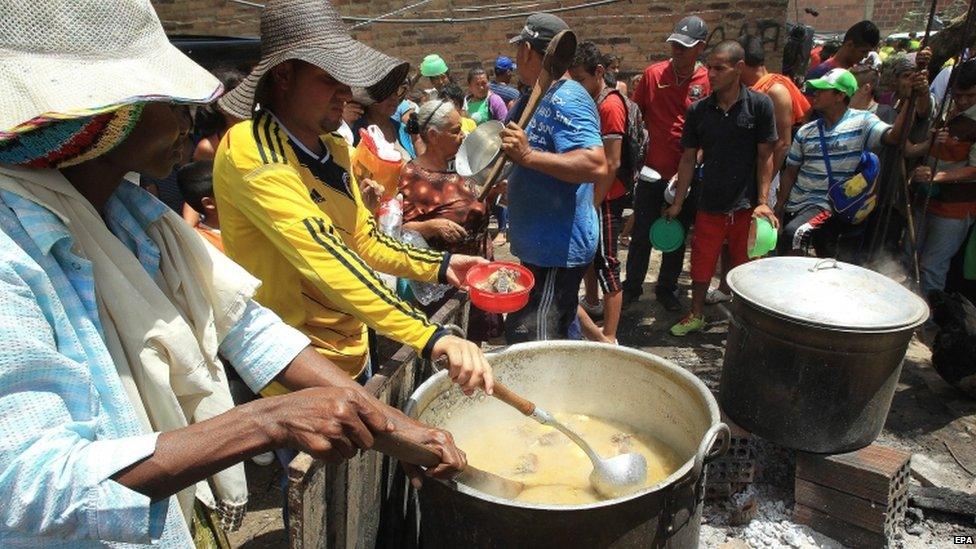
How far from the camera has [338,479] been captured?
5.67ft

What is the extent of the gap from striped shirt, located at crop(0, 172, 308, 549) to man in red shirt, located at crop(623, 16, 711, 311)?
194 inches

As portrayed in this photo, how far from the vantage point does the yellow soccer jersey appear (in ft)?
6.05

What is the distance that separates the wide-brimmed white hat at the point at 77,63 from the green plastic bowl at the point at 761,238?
3.96m

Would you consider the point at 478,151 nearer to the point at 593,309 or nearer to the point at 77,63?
the point at 593,309

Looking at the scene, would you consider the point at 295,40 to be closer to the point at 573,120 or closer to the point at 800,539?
the point at 573,120

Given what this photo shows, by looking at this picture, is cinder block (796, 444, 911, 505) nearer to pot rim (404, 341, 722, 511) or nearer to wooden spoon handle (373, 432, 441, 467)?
pot rim (404, 341, 722, 511)

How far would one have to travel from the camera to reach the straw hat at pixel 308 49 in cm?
188

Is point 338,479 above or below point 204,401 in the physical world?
below

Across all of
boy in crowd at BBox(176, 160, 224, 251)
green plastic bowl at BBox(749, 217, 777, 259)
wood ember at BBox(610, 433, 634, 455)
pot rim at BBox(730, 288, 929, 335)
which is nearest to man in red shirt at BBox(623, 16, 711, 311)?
green plastic bowl at BBox(749, 217, 777, 259)

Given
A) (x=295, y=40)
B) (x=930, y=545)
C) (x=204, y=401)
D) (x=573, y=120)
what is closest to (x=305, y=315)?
(x=204, y=401)

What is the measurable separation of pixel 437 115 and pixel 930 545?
10.9 ft

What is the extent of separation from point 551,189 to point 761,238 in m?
1.87

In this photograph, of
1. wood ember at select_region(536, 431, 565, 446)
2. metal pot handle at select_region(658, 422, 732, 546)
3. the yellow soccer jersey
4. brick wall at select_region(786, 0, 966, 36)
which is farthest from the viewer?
brick wall at select_region(786, 0, 966, 36)

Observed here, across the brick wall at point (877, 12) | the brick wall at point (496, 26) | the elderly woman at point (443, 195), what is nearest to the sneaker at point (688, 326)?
the elderly woman at point (443, 195)
